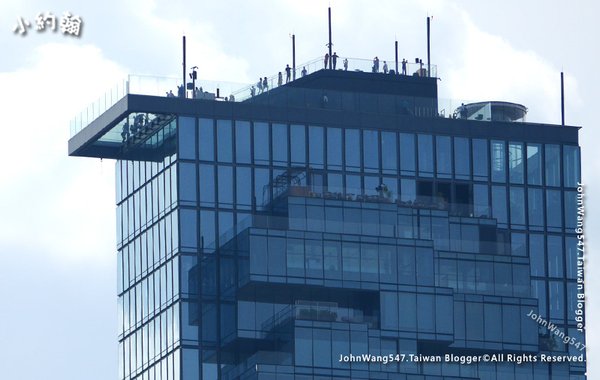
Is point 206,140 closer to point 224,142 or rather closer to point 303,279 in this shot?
point 224,142

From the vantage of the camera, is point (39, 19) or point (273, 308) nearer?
point (39, 19)

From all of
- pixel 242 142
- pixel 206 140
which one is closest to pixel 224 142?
pixel 206 140

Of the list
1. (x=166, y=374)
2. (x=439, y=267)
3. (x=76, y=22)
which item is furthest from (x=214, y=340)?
(x=76, y=22)

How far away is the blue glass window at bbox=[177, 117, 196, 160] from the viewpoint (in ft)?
649

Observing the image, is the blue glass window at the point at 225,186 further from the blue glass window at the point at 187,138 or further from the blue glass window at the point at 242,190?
the blue glass window at the point at 187,138

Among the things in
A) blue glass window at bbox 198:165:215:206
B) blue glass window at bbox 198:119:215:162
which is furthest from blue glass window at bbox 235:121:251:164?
blue glass window at bbox 198:165:215:206

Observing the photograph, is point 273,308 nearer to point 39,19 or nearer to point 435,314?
point 435,314

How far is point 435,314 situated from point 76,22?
59819 millimetres

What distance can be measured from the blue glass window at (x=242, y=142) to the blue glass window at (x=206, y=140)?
1929 millimetres

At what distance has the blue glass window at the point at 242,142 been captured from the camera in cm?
19900

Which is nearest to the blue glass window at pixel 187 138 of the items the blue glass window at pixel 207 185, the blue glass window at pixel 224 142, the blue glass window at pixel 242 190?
the blue glass window at pixel 207 185

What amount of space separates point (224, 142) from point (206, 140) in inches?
53.6

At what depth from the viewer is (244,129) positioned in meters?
200

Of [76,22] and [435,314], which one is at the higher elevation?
[76,22]
